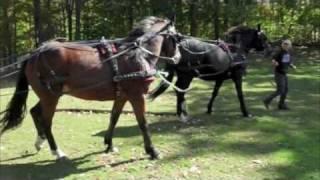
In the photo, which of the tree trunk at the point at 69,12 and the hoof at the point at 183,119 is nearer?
the hoof at the point at 183,119

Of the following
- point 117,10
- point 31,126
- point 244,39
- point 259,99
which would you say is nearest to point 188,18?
point 117,10

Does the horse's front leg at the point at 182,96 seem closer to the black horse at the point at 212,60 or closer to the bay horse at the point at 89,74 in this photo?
the black horse at the point at 212,60

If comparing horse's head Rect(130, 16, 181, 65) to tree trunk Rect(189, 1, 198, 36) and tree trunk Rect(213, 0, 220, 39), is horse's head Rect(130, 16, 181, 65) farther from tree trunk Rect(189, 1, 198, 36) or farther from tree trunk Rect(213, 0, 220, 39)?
tree trunk Rect(189, 1, 198, 36)

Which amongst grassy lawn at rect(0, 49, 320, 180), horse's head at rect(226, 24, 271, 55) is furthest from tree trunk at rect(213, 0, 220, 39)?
horse's head at rect(226, 24, 271, 55)

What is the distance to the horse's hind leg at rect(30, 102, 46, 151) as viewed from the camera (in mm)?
7941

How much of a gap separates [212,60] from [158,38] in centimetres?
273

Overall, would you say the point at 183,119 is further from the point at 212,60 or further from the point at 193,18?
the point at 193,18

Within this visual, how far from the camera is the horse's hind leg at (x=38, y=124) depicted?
7941mm

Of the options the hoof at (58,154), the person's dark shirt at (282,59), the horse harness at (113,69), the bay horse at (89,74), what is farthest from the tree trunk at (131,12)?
the hoof at (58,154)

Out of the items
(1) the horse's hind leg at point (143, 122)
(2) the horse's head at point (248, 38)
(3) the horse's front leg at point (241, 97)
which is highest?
(2) the horse's head at point (248, 38)

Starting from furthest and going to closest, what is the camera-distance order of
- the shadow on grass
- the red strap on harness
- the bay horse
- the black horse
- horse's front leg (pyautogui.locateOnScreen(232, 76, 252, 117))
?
horse's front leg (pyautogui.locateOnScreen(232, 76, 252, 117)) < the black horse < the red strap on harness < the bay horse < the shadow on grass

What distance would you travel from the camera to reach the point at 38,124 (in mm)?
8047

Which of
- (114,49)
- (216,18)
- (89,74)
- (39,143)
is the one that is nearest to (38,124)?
(39,143)

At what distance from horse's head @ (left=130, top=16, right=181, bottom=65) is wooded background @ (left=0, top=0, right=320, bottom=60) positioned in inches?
681
